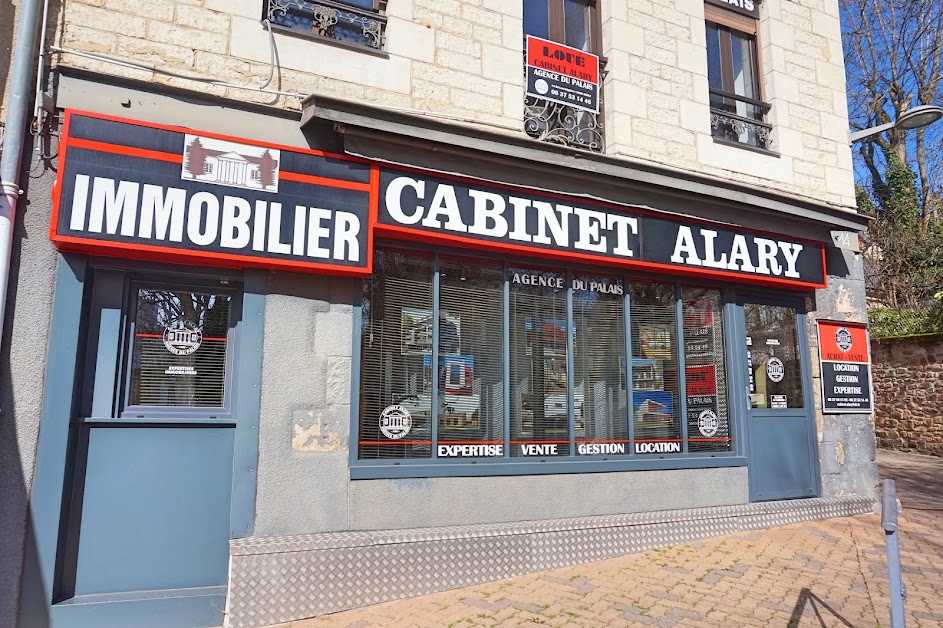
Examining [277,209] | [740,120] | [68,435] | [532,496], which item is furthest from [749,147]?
[68,435]

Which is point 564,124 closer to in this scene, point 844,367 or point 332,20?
point 332,20

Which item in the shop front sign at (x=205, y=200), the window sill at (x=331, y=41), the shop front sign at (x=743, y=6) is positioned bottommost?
the shop front sign at (x=205, y=200)

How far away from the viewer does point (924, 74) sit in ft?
65.1

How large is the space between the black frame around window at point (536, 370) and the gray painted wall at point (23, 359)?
2.18 m

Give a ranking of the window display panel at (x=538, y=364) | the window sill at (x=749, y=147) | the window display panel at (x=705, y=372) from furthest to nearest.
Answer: the window sill at (x=749, y=147), the window display panel at (x=705, y=372), the window display panel at (x=538, y=364)

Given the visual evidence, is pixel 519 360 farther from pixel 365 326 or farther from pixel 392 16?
pixel 392 16

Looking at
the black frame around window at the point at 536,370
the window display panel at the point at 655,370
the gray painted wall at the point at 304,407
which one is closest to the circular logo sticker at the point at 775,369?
the black frame around window at the point at 536,370

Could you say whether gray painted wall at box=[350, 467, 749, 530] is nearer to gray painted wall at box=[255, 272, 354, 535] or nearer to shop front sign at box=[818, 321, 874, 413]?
gray painted wall at box=[255, 272, 354, 535]

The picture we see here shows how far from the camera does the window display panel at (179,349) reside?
4.81m

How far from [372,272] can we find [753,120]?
16.8ft

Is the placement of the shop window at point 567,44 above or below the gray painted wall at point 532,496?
above

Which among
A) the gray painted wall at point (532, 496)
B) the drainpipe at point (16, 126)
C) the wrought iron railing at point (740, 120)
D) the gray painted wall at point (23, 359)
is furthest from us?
the wrought iron railing at point (740, 120)

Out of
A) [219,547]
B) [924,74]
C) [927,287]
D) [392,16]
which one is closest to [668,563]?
[219,547]

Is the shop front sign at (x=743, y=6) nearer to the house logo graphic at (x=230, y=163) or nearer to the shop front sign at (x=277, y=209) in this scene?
the shop front sign at (x=277, y=209)
